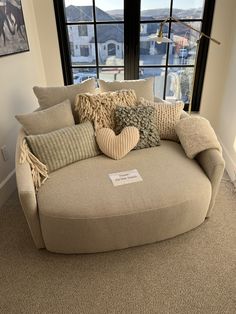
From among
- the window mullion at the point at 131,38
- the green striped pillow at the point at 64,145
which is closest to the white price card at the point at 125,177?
the green striped pillow at the point at 64,145

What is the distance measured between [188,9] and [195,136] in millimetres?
1592

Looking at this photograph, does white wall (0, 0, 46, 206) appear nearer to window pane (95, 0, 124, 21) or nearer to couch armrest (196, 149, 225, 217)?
window pane (95, 0, 124, 21)

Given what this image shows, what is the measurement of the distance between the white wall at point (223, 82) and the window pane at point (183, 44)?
0.19m

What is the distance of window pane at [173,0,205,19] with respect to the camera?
2408mm

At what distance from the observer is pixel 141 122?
1820mm

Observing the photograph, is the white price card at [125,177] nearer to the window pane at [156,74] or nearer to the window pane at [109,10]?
the window pane at [156,74]

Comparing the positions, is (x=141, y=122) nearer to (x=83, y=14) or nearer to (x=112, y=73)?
(x=112, y=73)

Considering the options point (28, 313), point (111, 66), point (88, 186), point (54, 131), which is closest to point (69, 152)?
point (54, 131)

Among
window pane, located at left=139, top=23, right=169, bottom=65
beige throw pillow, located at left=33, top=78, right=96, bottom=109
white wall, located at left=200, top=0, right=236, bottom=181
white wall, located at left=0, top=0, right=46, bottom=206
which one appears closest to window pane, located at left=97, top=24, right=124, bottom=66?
window pane, located at left=139, top=23, right=169, bottom=65

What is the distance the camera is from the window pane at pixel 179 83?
2.73m

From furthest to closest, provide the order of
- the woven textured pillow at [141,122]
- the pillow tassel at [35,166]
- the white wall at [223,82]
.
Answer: the white wall at [223,82] < the woven textured pillow at [141,122] < the pillow tassel at [35,166]

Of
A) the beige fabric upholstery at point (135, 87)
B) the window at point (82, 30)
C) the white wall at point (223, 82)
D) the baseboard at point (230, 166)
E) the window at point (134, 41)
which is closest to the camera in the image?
the beige fabric upholstery at point (135, 87)

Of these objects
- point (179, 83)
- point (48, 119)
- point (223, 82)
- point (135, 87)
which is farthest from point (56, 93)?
point (223, 82)

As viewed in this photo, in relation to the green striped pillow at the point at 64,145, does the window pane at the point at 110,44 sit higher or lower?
higher
